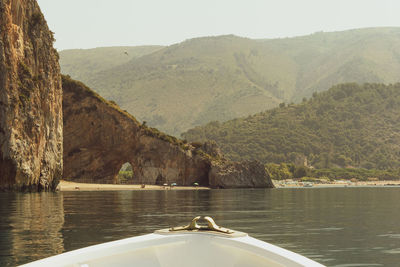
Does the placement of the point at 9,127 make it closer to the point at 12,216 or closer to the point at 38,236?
the point at 12,216

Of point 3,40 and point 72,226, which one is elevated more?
point 3,40

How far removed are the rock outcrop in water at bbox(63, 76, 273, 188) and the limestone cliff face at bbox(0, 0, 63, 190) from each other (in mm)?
21739

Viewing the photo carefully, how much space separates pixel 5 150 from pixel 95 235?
3343cm

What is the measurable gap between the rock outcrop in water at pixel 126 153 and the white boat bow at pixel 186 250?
81.1 m

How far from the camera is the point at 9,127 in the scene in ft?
156

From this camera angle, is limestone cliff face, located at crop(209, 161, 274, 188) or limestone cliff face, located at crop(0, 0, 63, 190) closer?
limestone cliff face, located at crop(0, 0, 63, 190)

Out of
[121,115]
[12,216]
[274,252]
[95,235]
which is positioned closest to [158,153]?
[121,115]

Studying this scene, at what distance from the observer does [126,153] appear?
9406cm

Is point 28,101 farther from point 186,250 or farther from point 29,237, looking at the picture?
point 186,250

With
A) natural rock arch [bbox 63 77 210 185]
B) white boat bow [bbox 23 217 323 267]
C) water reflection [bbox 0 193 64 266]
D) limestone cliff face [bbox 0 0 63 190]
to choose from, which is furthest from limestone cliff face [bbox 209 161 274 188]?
white boat bow [bbox 23 217 323 267]

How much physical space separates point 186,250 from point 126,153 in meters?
88.8

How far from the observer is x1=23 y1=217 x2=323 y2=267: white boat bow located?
5.73 m

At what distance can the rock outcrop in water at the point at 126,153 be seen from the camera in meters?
86.0

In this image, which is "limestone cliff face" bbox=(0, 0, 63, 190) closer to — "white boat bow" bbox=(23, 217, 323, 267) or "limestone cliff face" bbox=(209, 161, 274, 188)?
"limestone cliff face" bbox=(209, 161, 274, 188)
